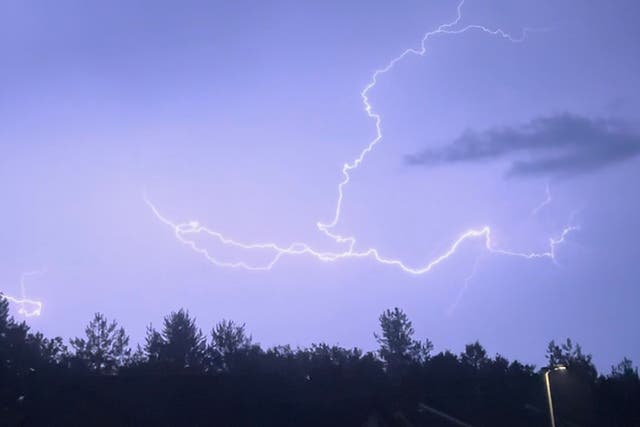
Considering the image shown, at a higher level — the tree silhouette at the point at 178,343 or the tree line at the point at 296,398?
the tree silhouette at the point at 178,343

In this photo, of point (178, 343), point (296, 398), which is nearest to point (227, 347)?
point (178, 343)

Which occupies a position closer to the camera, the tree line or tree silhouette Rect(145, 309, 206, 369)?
the tree line

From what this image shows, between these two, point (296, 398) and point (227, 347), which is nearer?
point (296, 398)

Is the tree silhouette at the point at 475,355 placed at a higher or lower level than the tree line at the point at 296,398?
higher

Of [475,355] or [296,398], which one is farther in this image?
[475,355]

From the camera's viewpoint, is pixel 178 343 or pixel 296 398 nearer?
pixel 296 398

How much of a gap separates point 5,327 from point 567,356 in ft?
196

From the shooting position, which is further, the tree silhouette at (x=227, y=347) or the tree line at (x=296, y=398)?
the tree silhouette at (x=227, y=347)

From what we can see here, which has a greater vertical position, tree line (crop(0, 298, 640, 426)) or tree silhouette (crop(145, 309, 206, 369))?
tree silhouette (crop(145, 309, 206, 369))

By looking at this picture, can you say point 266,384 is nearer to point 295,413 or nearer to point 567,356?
point 295,413

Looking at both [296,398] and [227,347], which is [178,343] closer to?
[227,347]

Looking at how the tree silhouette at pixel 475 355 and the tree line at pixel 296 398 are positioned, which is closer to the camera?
the tree line at pixel 296 398

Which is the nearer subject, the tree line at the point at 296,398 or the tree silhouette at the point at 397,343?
the tree line at the point at 296,398

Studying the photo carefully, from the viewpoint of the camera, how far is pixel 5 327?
2190 inches
